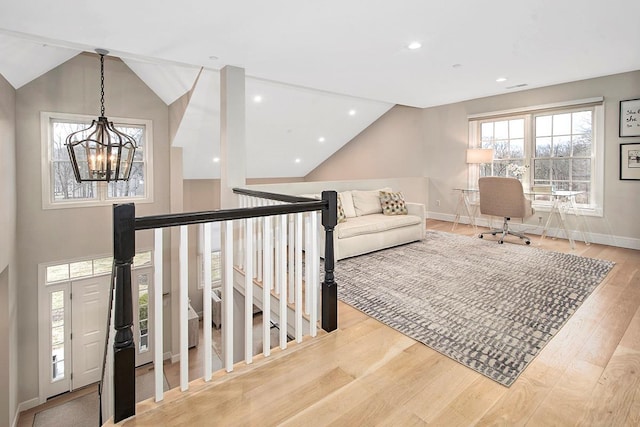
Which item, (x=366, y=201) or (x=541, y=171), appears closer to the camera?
(x=366, y=201)

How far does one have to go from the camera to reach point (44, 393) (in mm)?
5492

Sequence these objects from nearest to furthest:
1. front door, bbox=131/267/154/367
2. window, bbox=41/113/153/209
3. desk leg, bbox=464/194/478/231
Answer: window, bbox=41/113/153/209
desk leg, bbox=464/194/478/231
front door, bbox=131/267/154/367

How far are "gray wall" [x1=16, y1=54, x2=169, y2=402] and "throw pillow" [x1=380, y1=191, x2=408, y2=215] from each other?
4.25 meters

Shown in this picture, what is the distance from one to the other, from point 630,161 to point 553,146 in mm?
960

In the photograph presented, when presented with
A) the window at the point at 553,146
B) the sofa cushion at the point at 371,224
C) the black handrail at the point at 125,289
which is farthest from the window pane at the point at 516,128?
the black handrail at the point at 125,289

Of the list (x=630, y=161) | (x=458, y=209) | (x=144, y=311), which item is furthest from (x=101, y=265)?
(x=630, y=161)

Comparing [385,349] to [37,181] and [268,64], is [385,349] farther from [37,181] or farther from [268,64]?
[37,181]

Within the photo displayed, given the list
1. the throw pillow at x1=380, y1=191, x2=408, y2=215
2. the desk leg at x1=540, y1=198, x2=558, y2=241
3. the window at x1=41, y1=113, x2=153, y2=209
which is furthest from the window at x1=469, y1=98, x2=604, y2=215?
the window at x1=41, y1=113, x2=153, y2=209

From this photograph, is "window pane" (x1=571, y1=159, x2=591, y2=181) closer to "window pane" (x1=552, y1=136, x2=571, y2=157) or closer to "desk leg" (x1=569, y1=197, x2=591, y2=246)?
"window pane" (x1=552, y1=136, x2=571, y2=157)

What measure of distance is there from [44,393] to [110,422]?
560cm

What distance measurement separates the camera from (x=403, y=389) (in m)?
1.76

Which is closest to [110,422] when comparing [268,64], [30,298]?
[268,64]

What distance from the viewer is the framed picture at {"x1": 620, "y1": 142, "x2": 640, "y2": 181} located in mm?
4516

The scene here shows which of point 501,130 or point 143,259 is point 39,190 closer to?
point 143,259
